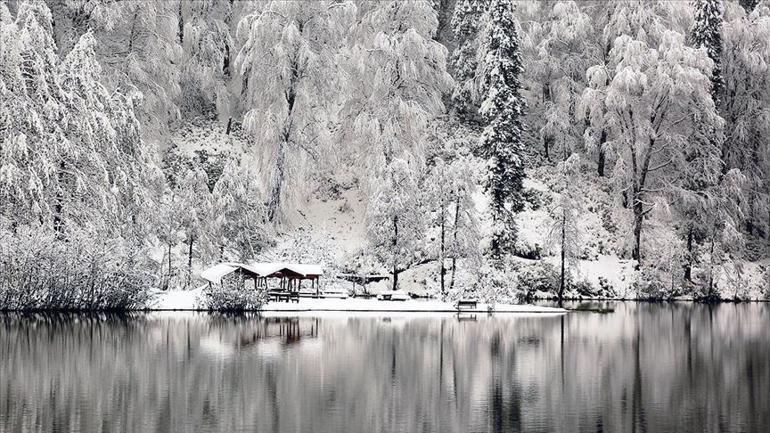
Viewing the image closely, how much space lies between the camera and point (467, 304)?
Result: 2050 inches

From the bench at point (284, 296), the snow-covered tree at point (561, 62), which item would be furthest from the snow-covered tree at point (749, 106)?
the bench at point (284, 296)

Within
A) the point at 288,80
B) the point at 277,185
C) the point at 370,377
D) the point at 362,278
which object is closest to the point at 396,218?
the point at 362,278

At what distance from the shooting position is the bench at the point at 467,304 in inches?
2030

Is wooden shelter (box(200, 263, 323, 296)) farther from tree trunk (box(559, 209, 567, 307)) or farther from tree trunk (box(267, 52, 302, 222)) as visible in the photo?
tree trunk (box(559, 209, 567, 307))

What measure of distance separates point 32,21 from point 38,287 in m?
14.1

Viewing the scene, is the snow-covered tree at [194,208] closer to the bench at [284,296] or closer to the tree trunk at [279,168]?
the bench at [284,296]

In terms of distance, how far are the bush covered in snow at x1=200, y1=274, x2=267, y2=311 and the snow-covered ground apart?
2.22ft

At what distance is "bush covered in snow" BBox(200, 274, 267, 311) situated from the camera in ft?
152

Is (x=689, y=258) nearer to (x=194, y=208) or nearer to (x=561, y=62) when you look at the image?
(x=561, y=62)

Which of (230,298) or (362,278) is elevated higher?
(362,278)

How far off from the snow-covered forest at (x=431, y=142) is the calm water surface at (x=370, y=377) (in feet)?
46.1

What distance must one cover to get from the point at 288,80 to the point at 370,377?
39606 mm

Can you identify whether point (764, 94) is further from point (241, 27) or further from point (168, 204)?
point (168, 204)

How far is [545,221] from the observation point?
210ft
